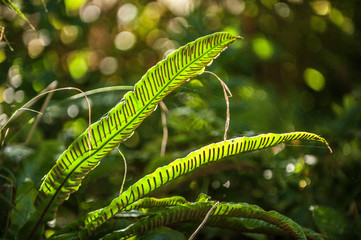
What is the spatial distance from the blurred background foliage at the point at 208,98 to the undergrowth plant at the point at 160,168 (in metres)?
0.16

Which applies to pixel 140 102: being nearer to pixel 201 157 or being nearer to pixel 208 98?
pixel 201 157

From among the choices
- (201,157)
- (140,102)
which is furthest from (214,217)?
(140,102)

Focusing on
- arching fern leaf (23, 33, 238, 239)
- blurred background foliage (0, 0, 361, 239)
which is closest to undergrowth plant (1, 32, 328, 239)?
arching fern leaf (23, 33, 238, 239)

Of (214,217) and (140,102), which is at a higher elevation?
(140,102)

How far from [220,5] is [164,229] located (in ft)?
5.49

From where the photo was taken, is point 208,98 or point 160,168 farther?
point 208,98

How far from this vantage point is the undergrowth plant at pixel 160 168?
61cm

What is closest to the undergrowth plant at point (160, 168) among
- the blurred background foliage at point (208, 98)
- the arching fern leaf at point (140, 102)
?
the arching fern leaf at point (140, 102)

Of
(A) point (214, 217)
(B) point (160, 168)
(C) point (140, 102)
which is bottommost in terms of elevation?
(A) point (214, 217)

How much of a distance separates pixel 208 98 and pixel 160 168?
755 millimetres

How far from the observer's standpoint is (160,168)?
61cm

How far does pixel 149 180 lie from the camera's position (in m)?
0.62

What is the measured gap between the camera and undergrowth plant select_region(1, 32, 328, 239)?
61cm

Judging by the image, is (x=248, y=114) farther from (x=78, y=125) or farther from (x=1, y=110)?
(x=1, y=110)
